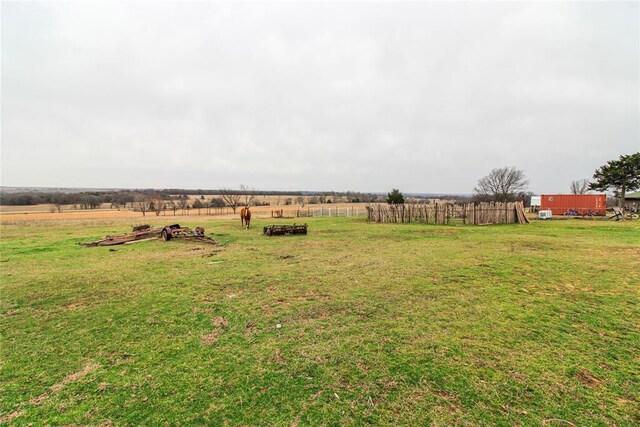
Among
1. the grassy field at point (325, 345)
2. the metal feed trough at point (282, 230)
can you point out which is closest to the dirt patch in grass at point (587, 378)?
the grassy field at point (325, 345)

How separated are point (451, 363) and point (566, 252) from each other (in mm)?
10432

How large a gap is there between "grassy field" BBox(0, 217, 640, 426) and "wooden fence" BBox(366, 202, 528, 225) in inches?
594

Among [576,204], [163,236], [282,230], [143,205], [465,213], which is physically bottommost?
[163,236]

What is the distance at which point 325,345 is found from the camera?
4.40 m

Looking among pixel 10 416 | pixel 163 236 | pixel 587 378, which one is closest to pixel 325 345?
pixel 587 378

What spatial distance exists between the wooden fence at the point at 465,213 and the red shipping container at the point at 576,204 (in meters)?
13.1

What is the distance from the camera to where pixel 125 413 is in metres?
3.05

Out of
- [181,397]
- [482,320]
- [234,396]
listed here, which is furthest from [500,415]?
[181,397]

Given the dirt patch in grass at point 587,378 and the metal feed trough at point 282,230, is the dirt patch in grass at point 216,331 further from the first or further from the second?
the metal feed trough at point 282,230

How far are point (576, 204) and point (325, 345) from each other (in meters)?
39.5

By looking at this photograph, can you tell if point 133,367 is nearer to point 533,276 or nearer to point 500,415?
point 500,415

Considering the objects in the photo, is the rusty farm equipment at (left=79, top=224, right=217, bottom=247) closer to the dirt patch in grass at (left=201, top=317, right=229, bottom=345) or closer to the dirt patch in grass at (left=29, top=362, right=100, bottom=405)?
the dirt patch in grass at (left=201, top=317, right=229, bottom=345)

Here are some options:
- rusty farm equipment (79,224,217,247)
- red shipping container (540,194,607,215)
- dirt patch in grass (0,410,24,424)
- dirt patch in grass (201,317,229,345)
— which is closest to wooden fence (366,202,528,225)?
red shipping container (540,194,607,215)

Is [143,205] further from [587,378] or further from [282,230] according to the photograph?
[587,378]
